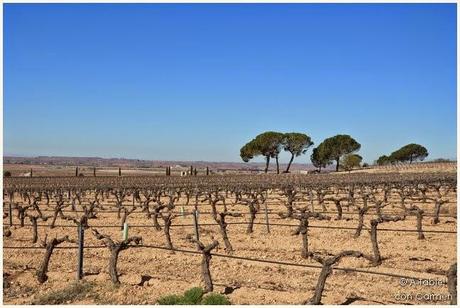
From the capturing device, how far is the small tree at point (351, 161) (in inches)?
3017

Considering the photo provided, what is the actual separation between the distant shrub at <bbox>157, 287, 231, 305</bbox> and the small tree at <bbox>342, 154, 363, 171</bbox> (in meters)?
70.2

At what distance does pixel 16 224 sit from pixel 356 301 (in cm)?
1321

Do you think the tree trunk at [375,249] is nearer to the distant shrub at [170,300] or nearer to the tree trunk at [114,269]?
the distant shrub at [170,300]

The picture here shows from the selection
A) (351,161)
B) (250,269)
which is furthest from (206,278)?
(351,161)

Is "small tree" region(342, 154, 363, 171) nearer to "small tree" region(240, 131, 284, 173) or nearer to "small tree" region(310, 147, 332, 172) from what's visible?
"small tree" region(310, 147, 332, 172)

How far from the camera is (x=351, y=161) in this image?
76.7 meters

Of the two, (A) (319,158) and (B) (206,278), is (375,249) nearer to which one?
(B) (206,278)

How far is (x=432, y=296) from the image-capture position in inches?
314

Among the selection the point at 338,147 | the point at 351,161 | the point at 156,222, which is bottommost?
the point at 156,222

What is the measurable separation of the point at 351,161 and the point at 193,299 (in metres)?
71.6

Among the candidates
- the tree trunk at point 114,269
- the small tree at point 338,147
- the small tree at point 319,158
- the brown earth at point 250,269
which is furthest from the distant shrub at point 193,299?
the small tree at point 319,158

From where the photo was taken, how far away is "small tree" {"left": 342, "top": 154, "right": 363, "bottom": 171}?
76.6 meters

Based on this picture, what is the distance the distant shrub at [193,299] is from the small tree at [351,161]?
230ft

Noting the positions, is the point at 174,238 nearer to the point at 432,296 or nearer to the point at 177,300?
the point at 177,300
